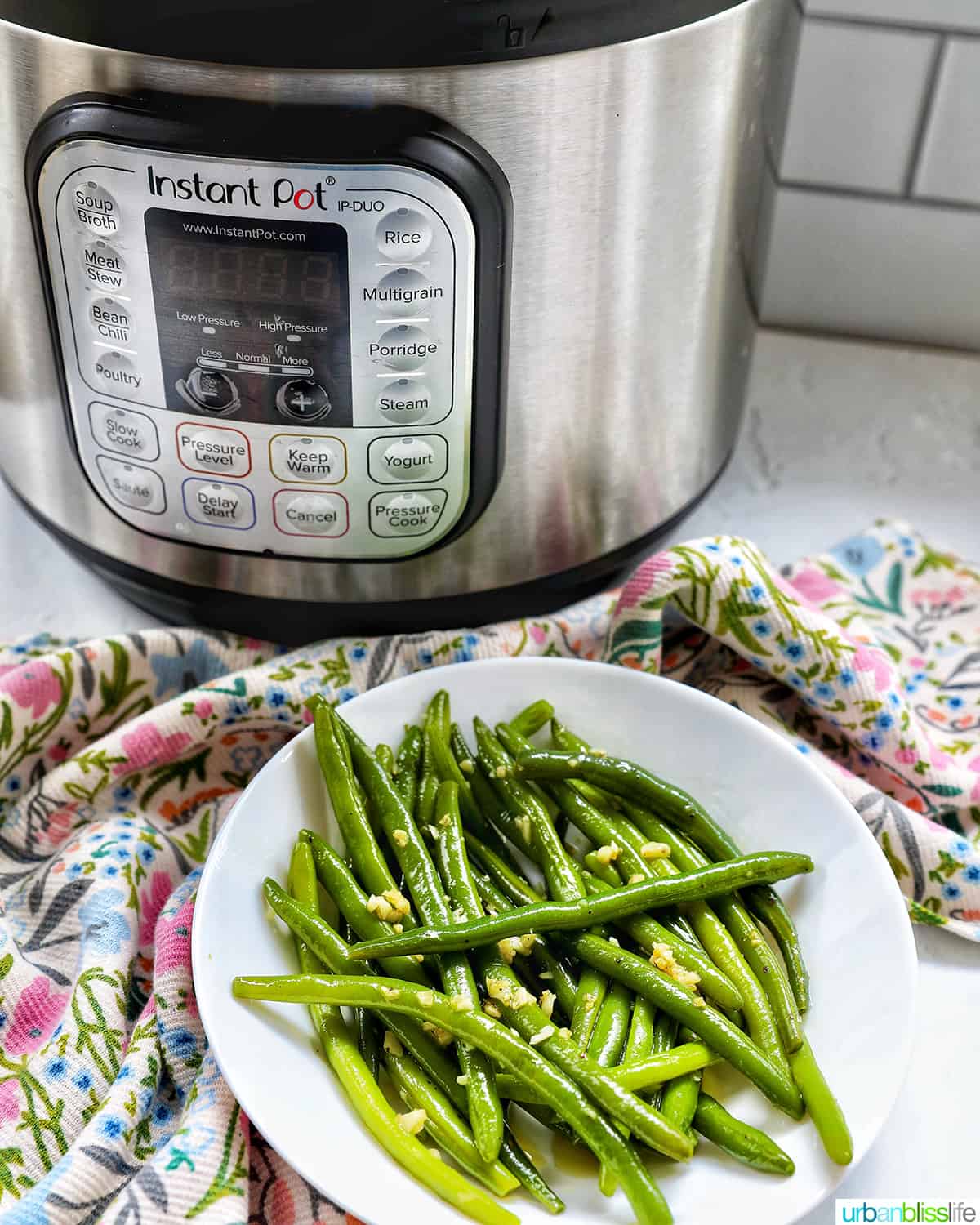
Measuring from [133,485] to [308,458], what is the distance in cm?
11

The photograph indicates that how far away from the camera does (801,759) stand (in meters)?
0.68

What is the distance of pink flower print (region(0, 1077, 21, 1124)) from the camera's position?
58cm

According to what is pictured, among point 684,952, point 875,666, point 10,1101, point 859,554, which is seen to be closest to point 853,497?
point 859,554

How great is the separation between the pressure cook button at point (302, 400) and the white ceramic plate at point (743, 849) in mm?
159

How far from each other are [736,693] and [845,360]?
1.40 ft

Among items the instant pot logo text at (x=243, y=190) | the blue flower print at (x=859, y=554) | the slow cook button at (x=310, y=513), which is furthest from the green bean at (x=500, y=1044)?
the blue flower print at (x=859, y=554)

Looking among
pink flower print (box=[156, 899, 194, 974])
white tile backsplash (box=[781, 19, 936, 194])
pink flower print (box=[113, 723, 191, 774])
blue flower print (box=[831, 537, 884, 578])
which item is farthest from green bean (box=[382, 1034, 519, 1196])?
white tile backsplash (box=[781, 19, 936, 194])

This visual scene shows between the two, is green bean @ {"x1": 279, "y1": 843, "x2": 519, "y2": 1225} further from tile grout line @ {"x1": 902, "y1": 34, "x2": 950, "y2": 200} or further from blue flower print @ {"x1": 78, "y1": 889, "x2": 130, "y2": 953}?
tile grout line @ {"x1": 902, "y1": 34, "x2": 950, "y2": 200}

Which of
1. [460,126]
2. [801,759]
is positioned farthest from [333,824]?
[460,126]

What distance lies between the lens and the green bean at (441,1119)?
20.6 inches

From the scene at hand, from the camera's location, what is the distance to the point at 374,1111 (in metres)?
0.55

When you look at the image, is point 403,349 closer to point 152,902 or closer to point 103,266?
point 103,266

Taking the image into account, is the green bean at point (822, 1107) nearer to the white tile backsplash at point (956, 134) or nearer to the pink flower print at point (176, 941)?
the pink flower print at point (176, 941)

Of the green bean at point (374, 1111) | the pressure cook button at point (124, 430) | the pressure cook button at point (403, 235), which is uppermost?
the pressure cook button at point (403, 235)
